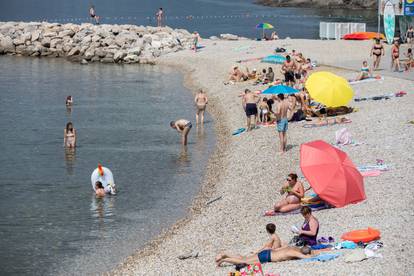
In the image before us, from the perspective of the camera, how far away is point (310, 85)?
27203 millimetres

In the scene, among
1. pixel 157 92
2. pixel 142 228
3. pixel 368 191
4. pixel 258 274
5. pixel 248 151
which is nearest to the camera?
pixel 258 274

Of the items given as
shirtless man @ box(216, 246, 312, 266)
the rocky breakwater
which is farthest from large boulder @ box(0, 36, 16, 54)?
shirtless man @ box(216, 246, 312, 266)

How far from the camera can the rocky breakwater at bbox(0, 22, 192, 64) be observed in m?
59.1

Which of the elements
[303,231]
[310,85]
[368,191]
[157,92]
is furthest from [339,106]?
[157,92]

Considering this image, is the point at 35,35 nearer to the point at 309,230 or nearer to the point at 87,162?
the point at 87,162

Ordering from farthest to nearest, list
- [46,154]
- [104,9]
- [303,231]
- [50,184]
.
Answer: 1. [104,9]
2. [46,154]
3. [50,184]
4. [303,231]

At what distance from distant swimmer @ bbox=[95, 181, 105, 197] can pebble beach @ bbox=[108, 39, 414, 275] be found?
8.73ft

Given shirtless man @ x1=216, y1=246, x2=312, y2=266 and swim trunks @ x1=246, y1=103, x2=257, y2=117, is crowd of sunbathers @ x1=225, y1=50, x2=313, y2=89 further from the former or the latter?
shirtless man @ x1=216, y1=246, x2=312, y2=266

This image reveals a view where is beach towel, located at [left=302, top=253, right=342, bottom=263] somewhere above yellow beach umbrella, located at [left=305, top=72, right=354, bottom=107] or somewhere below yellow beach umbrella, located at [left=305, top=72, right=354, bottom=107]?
below

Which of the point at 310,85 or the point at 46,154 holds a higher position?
the point at 310,85

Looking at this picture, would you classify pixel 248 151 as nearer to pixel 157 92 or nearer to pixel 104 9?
pixel 157 92

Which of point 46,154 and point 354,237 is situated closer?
point 354,237

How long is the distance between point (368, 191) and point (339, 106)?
9.31 meters

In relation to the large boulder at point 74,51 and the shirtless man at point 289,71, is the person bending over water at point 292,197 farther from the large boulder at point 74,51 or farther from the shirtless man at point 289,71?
the large boulder at point 74,51
